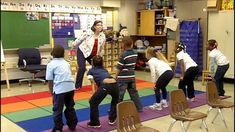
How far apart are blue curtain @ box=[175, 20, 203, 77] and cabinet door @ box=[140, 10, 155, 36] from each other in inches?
55.6

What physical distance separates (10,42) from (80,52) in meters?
2.74

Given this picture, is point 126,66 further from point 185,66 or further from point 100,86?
point 185,66

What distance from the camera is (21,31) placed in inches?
305

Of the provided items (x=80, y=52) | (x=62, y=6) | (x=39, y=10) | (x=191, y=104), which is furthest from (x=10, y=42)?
(x=191, y=104)

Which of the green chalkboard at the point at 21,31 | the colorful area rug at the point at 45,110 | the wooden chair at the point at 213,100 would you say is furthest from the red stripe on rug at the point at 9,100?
the wooden chair at the point at 213,100

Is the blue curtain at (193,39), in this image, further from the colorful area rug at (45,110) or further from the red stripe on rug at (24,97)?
the red stripe on rug at (24,97)

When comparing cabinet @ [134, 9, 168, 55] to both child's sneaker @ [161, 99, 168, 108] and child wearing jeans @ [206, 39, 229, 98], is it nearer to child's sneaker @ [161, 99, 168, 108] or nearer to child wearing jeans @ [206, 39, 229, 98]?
child wearing jeans @ [206, 39, 229, 98]

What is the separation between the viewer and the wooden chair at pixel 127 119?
9.75ft

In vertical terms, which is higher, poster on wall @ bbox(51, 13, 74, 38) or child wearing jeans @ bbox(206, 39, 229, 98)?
poster on wall @ bbox(51, 13, 74, 38)

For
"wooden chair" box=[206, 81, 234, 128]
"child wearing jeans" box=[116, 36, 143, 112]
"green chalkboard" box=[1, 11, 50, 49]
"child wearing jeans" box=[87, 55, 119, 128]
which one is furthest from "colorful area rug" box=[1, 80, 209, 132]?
"green chalkboard" box=[1, 11, 50, 49]

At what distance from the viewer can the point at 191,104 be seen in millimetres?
5664

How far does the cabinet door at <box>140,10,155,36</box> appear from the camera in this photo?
9.76 metres

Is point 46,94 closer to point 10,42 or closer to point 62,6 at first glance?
point 10,42

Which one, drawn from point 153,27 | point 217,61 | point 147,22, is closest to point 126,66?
point 217,61
